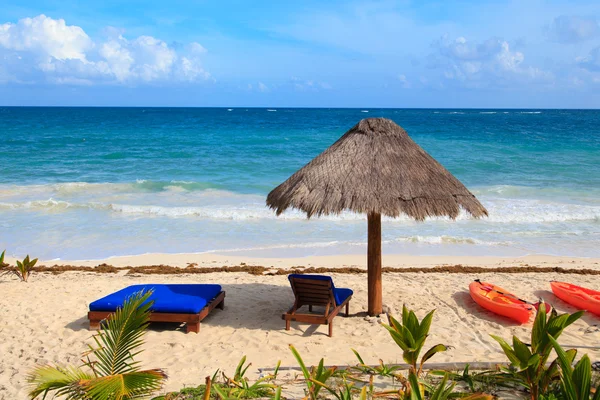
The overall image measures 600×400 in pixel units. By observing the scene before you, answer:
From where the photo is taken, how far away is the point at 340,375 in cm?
446

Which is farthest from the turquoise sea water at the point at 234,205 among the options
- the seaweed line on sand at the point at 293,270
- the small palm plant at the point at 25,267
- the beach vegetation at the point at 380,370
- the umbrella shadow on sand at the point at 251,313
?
the beach vegetation at the point at 380,370

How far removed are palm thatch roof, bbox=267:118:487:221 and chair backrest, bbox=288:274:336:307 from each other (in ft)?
2.47

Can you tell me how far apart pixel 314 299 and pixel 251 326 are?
83 cm

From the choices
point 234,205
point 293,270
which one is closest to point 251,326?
point 293,270

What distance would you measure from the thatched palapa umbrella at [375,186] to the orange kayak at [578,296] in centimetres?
188

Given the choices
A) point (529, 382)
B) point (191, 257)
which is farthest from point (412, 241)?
point (529, 382)

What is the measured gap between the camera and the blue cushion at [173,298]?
619cm

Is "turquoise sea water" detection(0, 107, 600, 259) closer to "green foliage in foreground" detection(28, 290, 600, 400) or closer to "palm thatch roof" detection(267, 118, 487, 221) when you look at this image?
"palm thatch roof" detection(267, 118, 487, 221)

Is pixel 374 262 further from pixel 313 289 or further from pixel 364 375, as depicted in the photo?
pixel 364 375

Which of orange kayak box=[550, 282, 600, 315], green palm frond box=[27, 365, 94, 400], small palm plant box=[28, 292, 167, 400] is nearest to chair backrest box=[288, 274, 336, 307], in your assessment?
small palm plant box=[28, 292, 167, 400]

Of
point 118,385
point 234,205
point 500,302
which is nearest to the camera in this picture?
point 118,385

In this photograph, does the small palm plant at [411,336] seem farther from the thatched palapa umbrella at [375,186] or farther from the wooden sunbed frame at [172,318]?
the wooden sunbed frame at [172,318]

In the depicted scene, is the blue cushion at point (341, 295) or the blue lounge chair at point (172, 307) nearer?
the blue lounge chair at point (172, 307)

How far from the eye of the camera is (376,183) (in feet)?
20.2
